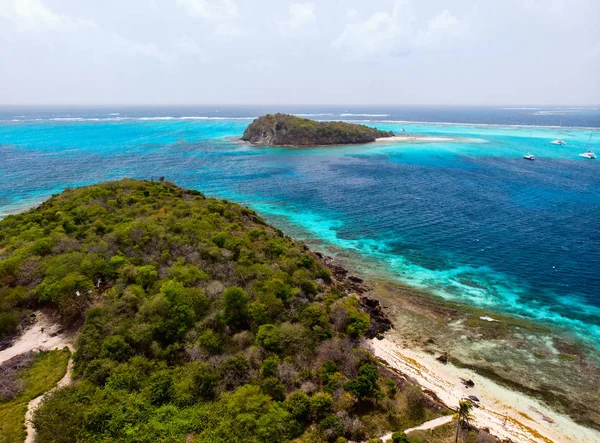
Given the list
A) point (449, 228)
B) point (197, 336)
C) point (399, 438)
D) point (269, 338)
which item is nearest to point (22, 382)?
point (197, 336)

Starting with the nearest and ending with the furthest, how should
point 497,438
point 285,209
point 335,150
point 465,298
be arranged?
1. point 497,438
2. point 465,298
3. point 285,209
4. point 335,150

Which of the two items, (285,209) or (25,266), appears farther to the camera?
(285,209)

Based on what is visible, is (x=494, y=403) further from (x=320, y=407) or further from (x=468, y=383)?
(x=320, y=407)

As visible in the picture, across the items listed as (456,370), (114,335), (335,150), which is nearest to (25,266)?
(114,335)

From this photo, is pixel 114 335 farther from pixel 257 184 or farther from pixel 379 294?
pixel 257 184

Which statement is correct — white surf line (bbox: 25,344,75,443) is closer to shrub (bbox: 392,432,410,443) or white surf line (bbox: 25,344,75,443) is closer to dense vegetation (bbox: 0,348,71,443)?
dense vegetation (bbox: 0,348,71,443)

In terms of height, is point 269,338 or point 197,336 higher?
point 269,338

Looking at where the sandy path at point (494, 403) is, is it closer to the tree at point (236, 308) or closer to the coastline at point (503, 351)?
the coastline at point (503, 351)
